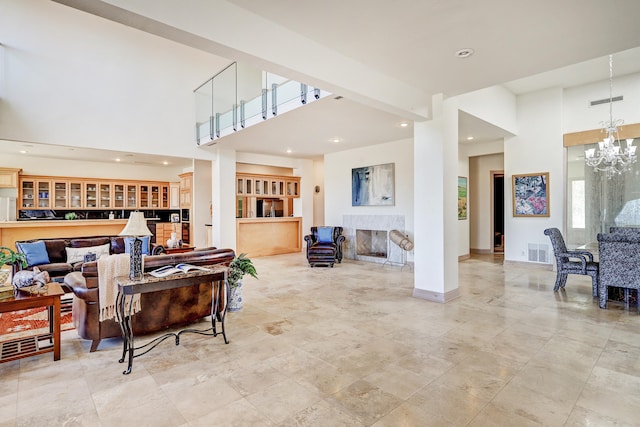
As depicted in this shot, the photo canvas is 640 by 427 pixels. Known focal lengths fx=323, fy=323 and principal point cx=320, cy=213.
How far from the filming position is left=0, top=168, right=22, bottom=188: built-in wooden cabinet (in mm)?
8016

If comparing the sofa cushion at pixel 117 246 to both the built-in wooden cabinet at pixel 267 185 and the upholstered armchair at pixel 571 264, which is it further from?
the upholstered armchair at pixel 571 264

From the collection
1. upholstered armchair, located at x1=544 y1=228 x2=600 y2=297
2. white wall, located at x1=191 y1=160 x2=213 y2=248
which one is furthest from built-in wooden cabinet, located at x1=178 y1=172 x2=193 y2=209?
upholstered armchair, located at x1=544 y1=228 x2=600 y2=297

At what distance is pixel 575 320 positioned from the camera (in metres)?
3.78

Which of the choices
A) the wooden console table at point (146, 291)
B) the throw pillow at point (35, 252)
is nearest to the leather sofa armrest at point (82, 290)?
the wooden console table at point (146, 291)

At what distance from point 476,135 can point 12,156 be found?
37.8ft

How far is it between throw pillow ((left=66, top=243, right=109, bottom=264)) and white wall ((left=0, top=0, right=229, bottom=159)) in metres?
2.28

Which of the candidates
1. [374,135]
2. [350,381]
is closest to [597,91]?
[374,135]

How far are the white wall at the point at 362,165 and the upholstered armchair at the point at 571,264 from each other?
2.76 metres

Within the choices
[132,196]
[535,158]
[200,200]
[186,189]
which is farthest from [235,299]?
[132,196]

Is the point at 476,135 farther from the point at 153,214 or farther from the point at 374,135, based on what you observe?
the point at 153,214

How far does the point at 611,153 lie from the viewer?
5.54m

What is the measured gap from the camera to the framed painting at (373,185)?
24.9 feet

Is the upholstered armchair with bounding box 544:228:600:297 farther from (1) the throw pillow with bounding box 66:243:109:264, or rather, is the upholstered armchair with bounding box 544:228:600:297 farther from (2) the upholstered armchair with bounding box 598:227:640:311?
(1) the throw pillow with bounding box 66:243:109:264

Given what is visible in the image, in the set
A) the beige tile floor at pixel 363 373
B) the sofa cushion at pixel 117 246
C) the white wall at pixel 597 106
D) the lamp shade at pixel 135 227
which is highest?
the white wall at pixel 597 106
